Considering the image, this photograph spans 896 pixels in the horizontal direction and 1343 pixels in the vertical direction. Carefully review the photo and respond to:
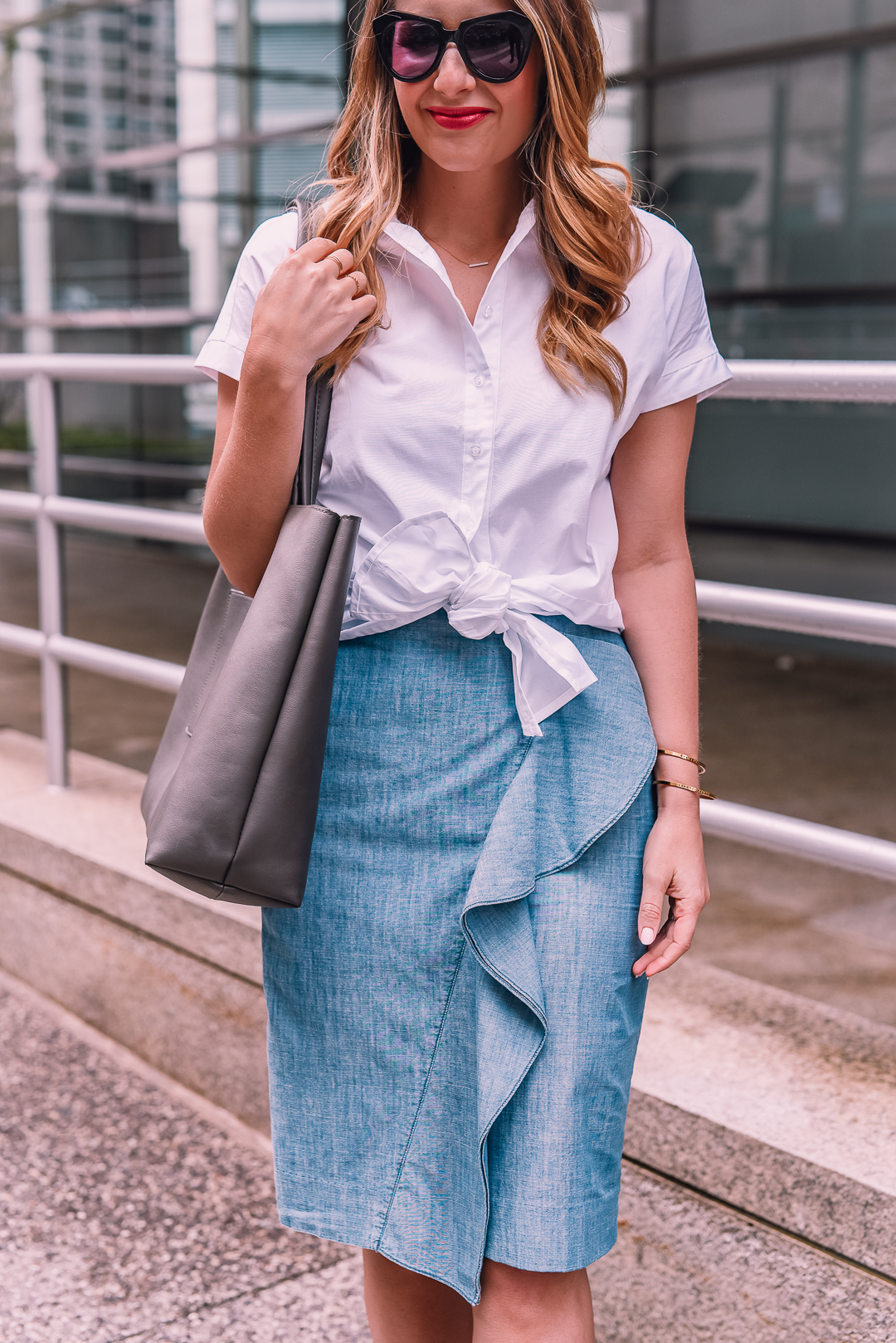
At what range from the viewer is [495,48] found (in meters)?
1.34

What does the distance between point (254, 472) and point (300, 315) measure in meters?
0.16

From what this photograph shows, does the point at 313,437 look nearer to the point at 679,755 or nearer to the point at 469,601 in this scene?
the point at 469,601

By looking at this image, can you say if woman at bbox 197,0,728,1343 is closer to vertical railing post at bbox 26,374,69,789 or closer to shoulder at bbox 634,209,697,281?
shoulder at bbox 634,209,697,281

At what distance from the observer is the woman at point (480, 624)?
1.37m

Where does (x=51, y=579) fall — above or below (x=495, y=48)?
below

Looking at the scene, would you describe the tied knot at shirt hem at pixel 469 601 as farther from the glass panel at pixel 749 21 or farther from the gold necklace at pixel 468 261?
the glass panel at pixel 749 21

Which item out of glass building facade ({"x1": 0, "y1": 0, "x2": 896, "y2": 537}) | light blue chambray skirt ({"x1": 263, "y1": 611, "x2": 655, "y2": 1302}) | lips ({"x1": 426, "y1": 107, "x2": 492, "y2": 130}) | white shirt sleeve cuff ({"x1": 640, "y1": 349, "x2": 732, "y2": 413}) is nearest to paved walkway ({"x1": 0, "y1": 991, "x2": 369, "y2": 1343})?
light blue chambray skirt ({"x1": 263, "y1": 611, "x2": 655, "y2": 1302})

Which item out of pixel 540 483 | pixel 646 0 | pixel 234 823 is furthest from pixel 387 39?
pixel 646 0

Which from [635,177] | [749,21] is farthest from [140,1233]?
[749,21]

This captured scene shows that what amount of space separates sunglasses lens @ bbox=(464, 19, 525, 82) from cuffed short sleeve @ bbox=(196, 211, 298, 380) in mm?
254

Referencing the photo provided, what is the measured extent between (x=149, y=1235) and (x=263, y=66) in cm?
1322

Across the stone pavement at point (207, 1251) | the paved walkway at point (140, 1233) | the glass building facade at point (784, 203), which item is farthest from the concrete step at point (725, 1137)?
the glass building facade at point (784, 203)

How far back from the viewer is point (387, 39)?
137 cm

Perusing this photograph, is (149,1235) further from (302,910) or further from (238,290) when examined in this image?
(238,290)
